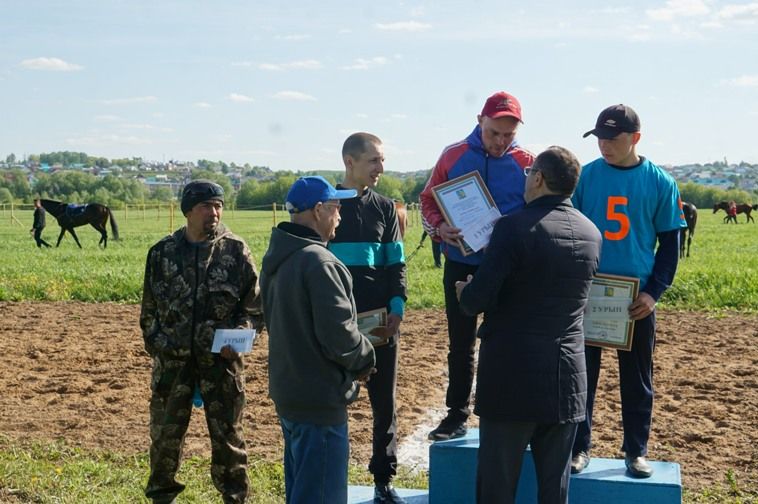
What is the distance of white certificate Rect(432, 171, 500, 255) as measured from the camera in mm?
4543

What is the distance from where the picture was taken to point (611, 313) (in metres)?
4.49

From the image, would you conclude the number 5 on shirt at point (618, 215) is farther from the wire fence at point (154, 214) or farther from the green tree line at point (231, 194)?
the green tree line at point (231, 194)

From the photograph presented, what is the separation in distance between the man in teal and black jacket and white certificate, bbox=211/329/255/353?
25.1 inches

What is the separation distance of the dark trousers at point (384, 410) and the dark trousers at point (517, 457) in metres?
1.06

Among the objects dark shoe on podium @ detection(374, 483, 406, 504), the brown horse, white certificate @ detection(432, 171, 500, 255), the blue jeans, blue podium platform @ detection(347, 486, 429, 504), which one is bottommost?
blue podium platform @ detection(347, 486, 429, 504)

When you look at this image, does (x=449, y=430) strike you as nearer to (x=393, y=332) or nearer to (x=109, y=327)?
(x=393, y=332)

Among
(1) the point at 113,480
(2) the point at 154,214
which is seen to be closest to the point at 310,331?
(1) the point at 113,480

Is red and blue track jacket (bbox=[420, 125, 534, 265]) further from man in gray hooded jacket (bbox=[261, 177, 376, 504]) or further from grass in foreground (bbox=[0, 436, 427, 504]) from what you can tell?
grass in foreground (bbox=[0, 436, 427, 504])

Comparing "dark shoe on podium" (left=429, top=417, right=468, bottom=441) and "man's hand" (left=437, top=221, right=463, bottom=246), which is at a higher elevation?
"man's hand" (left=437, top=221, right=463, bottom=246)

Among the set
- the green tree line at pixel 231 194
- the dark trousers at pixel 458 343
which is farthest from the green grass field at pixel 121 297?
the green tree line at pixel 231 194

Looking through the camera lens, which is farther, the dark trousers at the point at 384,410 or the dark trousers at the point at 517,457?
the dark trousers at the point at 384,410

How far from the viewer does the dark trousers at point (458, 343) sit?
4.75 meters

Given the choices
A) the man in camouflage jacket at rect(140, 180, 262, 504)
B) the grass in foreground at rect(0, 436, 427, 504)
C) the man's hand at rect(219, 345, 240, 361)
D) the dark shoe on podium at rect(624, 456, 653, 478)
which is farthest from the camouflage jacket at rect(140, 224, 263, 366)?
the dark shoe on podium at rect(624, 456, 653, 478)

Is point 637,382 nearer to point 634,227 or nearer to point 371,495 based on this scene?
point 634,227
